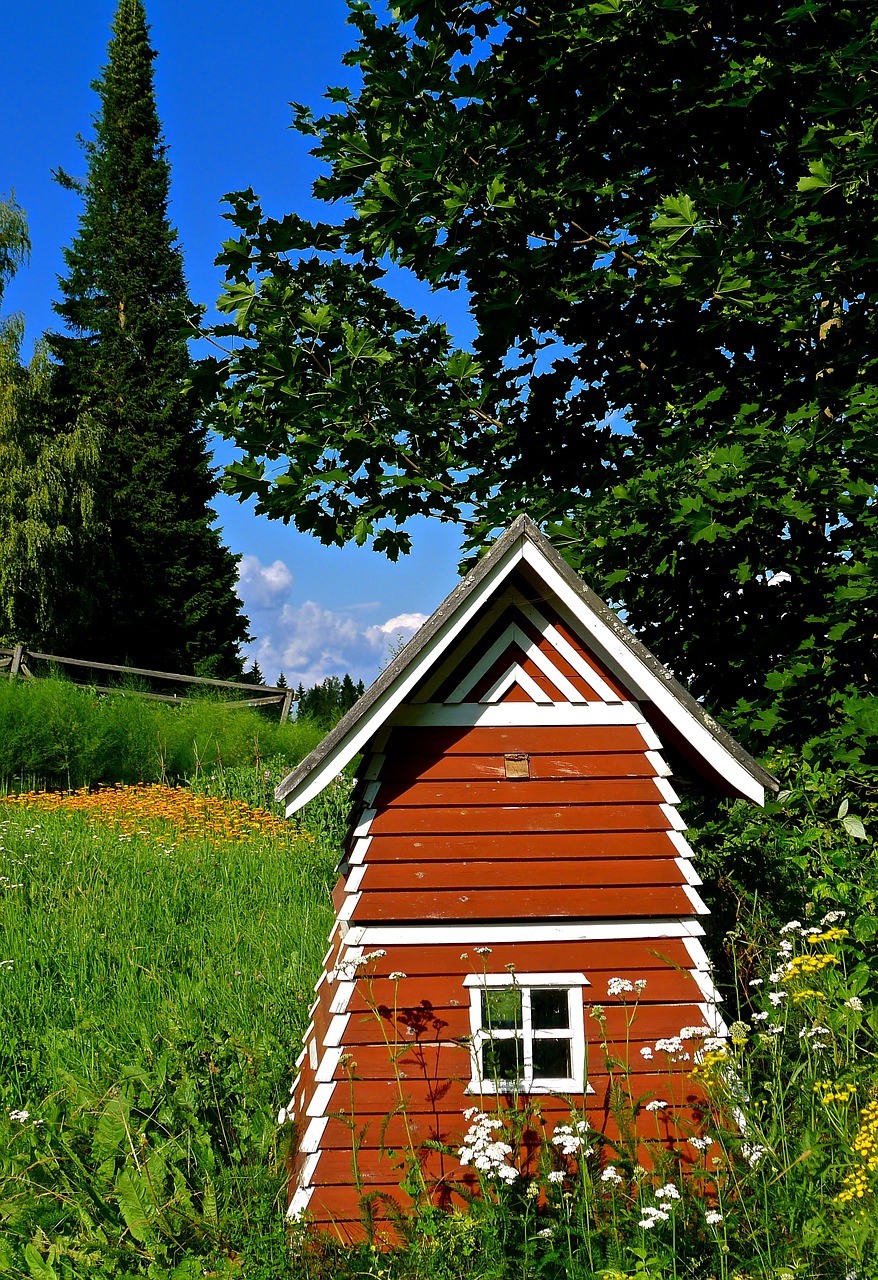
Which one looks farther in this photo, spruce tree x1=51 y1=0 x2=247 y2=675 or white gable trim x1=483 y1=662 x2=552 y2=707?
spruce tree x1=51 y1=0 x2=247 y2=675

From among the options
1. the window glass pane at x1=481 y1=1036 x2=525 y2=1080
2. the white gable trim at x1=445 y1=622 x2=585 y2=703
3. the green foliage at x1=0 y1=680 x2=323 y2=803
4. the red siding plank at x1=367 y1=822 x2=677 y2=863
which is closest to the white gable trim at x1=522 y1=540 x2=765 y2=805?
the white gable trim at x1=445 y1=622 x2=585 y2=703

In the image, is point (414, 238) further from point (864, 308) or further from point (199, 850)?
point (199, 850)

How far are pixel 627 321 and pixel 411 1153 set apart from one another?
6.84 meters

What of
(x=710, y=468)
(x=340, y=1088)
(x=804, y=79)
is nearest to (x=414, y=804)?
(x=340, y=1088)

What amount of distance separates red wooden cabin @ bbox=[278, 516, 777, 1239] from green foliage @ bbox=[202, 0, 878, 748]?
1.69 m

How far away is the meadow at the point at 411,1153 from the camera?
415cm

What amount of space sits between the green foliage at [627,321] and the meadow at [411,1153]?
1.76 meters

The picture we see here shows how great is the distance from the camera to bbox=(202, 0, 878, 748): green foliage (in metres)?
6.64

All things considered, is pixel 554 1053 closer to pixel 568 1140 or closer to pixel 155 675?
pixel 568 1140

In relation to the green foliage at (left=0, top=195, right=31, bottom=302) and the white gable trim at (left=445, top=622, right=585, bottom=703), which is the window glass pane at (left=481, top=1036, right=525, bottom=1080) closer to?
the white gable trim at (left=445, top=622, right=585, bottom=703)

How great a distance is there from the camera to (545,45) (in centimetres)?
782

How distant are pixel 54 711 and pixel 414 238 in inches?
438

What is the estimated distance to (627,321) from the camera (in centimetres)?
855

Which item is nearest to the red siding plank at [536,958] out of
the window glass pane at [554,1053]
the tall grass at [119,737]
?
the window glass pane at [554,1053]
